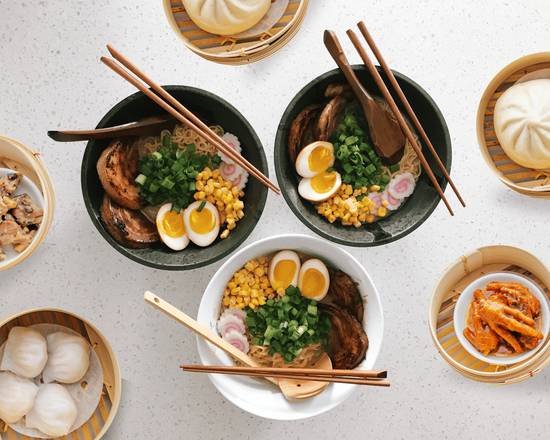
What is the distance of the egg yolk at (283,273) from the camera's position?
97.0 inches

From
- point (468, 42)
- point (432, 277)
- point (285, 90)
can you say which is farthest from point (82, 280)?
point (468, 42)

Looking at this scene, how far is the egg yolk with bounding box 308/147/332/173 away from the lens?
246 cm

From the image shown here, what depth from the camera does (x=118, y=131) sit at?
2398 mm

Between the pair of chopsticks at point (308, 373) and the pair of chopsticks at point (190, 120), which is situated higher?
the pair of chopsticks at point (190, 120)

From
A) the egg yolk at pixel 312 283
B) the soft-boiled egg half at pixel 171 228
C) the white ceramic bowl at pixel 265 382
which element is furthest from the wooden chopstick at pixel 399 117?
the soft-boiled egg half at pixel 171 228

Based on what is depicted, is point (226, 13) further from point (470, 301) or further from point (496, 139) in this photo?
point (470, 301)

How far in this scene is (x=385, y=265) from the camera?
2.62 m

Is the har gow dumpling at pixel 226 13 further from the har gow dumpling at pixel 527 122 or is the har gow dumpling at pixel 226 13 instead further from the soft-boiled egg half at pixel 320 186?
the har gow dumpling at pixel 527 122

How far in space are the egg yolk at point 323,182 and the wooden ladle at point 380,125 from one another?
7.2 inches

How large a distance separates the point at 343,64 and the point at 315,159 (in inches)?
13.1

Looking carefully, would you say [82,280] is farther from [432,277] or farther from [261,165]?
[432,277]

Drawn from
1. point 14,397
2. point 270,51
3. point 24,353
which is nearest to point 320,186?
point 270,51

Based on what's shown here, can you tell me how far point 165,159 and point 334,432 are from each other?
3.78 ft

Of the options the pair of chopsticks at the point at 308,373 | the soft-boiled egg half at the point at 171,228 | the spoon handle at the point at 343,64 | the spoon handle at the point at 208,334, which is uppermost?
the spoon handle at the point at 343,64
